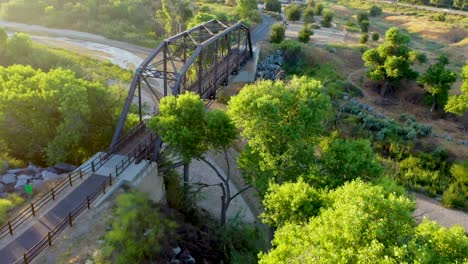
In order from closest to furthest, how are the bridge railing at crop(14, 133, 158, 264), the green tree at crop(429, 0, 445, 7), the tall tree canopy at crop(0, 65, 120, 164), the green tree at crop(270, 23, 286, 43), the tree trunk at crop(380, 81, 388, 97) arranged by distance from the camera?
the bridge railing at crop(14, 133, 158, 264) < the tall tree canopy at crop(0, 65, 120, 164) < the tree trunk at crop(380, 81, 388, 97) < the green tree at crop(270, 23, 286, 43) < the green tree at crop(429, 0, 445, 7)

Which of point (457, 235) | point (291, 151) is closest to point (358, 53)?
point (291, 151)

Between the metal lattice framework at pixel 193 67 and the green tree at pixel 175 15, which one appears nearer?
the metal lattice framework at pixel 193 67

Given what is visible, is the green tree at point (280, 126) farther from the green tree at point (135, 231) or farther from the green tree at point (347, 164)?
the green tree at point (135, 231)

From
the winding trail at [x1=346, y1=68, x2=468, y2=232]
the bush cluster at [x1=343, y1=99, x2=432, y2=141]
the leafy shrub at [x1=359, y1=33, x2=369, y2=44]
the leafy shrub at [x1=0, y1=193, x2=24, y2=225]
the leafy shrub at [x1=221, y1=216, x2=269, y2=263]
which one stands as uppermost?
the leafy shrub at [x1=359, y1=33, x2=369, y2=44]

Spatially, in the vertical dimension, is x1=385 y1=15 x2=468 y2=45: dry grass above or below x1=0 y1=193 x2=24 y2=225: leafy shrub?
above

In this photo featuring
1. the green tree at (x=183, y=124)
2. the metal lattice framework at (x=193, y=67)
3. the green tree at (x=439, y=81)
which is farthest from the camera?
the green tree at (x=439, y=81)

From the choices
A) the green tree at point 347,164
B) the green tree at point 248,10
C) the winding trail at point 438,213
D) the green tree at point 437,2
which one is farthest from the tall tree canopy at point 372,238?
the green tree at point 437,2

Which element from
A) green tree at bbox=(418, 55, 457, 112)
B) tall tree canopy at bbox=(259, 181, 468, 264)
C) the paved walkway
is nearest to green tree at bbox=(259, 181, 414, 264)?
tall tree canopy at bbox=(259, 181, 468, 264)

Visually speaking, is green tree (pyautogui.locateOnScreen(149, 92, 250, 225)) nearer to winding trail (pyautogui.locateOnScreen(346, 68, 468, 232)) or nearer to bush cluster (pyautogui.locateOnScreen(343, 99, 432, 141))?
winding trail (pyautogui.locateOnScreen(346, 68, 468, 232))
